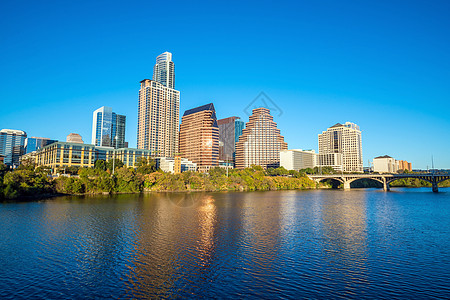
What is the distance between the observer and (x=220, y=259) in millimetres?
31016

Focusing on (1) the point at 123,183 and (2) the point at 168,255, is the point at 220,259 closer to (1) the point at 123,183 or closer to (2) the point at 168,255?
(2) the point at 168,255

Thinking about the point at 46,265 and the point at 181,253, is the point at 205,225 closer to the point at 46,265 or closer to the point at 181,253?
the point at 181,253

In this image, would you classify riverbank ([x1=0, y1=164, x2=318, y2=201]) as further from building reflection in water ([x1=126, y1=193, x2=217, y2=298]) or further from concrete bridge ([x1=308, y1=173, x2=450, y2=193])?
building reflection in water ([x1=126, y1=193, x2=217, y2=298])

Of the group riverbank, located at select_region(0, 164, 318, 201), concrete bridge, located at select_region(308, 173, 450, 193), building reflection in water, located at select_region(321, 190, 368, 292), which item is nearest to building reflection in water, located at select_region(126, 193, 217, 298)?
building reflection in water, located at select_region(321, 190, 368, 292)

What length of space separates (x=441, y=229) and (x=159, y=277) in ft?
155

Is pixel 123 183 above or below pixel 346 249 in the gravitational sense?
above

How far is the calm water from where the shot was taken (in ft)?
77.0

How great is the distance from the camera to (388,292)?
909 inches

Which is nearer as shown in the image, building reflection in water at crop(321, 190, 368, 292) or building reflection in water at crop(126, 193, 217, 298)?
building reflection in water at crop(126, 193, 217, 298)

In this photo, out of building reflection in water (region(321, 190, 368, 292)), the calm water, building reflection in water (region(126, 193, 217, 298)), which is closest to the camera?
the calm water

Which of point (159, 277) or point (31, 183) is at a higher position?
point (31, 183)

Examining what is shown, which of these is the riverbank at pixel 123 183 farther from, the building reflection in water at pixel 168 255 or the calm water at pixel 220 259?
the building reflection in water at pixel 168 255

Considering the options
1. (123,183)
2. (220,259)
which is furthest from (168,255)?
(123,183)

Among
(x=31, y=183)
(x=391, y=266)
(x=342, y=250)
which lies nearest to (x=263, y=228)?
(x=342, y=250)
